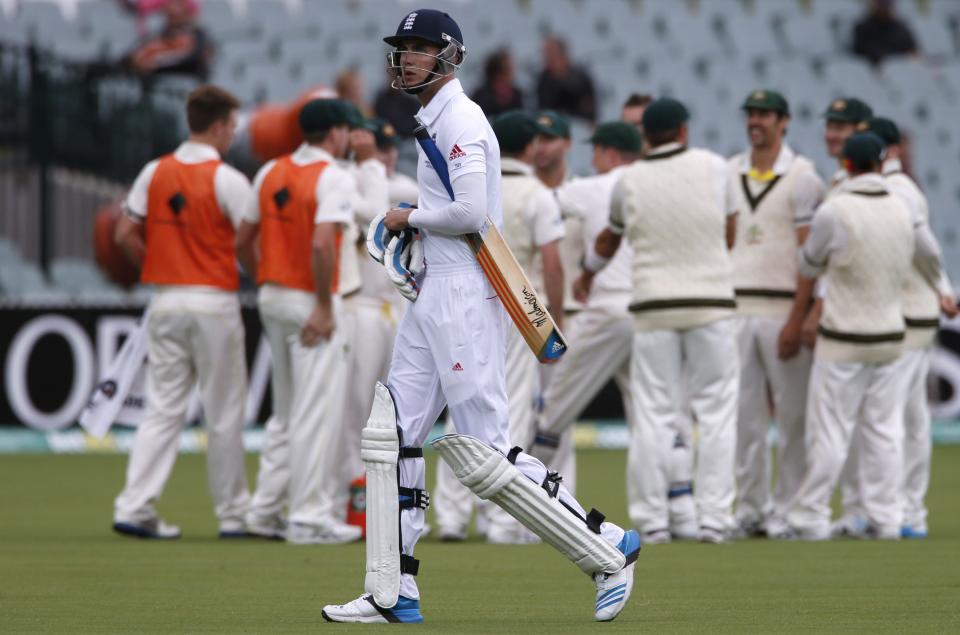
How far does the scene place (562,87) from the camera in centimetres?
1981

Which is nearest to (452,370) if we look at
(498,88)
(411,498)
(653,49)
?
(411,498)

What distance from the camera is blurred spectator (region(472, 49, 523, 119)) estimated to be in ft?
61.8

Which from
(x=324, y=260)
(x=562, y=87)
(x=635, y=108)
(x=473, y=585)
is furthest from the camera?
(x=562, y=87)

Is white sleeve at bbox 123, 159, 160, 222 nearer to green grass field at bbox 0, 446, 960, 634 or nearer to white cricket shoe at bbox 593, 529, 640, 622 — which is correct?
green grass field at bbox 0, 446, 960, 634

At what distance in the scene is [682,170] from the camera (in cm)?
952

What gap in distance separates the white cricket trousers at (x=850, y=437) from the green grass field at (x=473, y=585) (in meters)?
0.26

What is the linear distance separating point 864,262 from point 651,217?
1.24m

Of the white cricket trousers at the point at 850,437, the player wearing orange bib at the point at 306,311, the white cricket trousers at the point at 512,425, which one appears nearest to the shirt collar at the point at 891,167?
the white cricket trousers at the point at 850,437

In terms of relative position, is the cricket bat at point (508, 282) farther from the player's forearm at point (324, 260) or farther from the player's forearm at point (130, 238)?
the player's forearm at point (130, 238)

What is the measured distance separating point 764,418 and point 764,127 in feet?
5.67

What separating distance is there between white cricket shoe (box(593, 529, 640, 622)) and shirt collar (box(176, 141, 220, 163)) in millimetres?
4481

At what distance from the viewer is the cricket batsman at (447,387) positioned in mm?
6227

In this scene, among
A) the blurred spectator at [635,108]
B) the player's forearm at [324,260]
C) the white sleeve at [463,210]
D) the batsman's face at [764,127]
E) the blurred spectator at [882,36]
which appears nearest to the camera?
the white sleeve at [463,210]

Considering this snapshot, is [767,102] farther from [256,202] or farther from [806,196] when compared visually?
[256,202]
